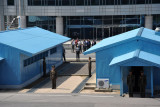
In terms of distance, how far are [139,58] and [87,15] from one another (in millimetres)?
39003

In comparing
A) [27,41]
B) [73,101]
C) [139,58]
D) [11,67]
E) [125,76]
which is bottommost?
[73,101]

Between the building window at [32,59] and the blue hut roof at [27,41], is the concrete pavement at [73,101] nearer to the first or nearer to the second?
the building window at [32,59]

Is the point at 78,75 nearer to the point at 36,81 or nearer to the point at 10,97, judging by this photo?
the point at 36,81

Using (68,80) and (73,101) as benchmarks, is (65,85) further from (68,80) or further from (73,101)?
(73,101)

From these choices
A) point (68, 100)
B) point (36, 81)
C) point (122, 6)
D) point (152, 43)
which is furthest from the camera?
point (122, 6)

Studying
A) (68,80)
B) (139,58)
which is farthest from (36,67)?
(139,58)

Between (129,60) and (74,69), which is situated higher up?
(129,60)

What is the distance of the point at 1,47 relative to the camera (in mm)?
22609

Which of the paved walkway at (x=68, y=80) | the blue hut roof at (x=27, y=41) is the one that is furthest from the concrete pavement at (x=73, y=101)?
the blue hut roof at (x=27, y=41)

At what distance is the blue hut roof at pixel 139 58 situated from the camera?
18875mm

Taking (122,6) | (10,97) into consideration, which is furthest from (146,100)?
(122,6)

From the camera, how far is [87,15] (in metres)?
57.3

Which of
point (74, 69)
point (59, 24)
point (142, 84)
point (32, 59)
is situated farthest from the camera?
point (59, 24)

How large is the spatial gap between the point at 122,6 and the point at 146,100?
39716mm
